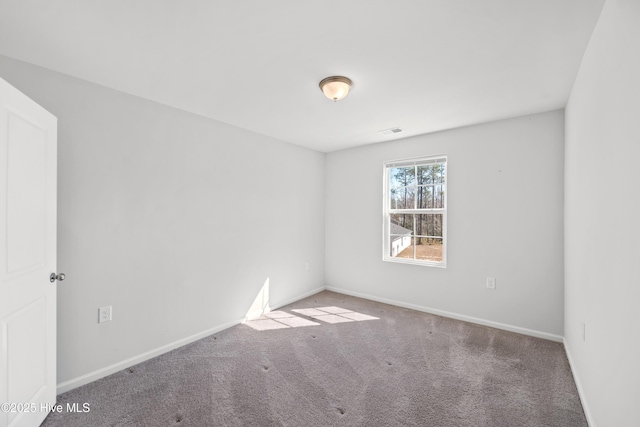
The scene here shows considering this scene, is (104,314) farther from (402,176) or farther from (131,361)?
(402,176)

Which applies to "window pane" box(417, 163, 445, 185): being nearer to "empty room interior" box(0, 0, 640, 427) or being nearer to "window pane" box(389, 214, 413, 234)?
"empty room interior" box(0, 0, 640, 427)

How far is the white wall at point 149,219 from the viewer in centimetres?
214

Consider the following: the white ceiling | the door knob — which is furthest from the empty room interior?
the door knob

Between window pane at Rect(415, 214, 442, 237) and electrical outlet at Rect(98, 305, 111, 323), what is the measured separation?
11.6 feet

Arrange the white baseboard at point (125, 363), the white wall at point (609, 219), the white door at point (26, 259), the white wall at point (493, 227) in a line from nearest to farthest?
the white wall at point (609, 219), the white door at point (26, 259), the white baseboard at point (125, 363), the white wall at point (493, 227)

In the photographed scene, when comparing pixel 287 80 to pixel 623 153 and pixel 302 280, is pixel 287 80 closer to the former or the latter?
pixel 623 153

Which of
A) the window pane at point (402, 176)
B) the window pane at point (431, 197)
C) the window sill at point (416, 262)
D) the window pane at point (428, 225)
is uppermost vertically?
the window pane at point (402, 176)

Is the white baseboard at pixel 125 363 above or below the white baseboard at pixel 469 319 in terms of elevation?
below

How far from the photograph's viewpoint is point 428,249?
382 centimetres

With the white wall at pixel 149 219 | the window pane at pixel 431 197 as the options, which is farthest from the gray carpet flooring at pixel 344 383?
the window pane at pixel 431 197

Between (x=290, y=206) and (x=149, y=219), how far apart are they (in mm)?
1940

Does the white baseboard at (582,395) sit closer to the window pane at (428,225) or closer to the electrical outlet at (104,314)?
the window pane at (428,225)

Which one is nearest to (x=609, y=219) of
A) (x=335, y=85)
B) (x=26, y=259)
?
(x=335, y=85)

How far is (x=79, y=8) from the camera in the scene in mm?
1479
